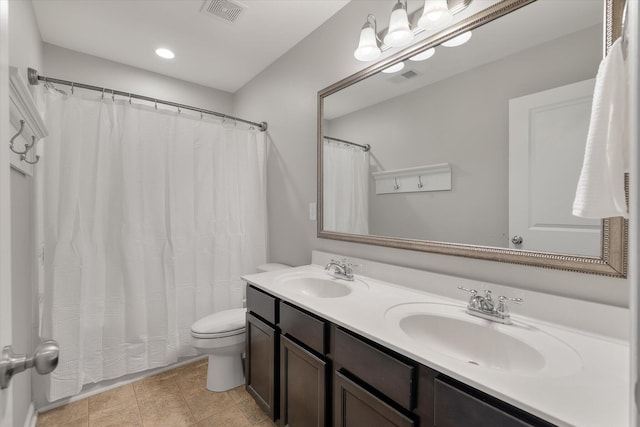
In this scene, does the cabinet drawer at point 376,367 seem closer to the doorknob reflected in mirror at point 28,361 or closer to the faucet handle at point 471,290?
the faucet handle at point 471,290

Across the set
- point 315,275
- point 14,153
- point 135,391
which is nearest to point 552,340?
point 315,275

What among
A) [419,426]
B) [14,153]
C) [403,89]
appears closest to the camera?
[419,426]

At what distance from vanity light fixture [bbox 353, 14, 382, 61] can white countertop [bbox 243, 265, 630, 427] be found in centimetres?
128

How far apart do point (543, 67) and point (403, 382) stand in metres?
1.21

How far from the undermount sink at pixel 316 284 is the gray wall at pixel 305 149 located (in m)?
0.22

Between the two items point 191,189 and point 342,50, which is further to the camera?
point 191,189

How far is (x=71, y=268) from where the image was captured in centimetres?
173

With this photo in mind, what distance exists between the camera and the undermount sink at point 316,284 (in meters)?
1.60

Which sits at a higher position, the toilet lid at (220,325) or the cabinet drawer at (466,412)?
the cabinet drawer at (466,412)

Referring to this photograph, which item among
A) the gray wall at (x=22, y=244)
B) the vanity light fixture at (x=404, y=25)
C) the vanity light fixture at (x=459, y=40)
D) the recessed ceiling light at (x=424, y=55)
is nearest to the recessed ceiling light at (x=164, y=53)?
the gray wall at (x=22, y=244)

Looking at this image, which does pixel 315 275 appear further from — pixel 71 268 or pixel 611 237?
pixel 71 268

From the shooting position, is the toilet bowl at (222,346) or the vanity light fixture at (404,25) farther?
the toilet bowl at (222,346)

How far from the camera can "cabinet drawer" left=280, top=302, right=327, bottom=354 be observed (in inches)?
46.6

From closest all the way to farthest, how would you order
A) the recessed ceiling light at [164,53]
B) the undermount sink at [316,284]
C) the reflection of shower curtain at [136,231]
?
the undermount sink at [316,284] < the reflection of shower curtain at [136,231] < the recessed ceiling light at [164,53]
